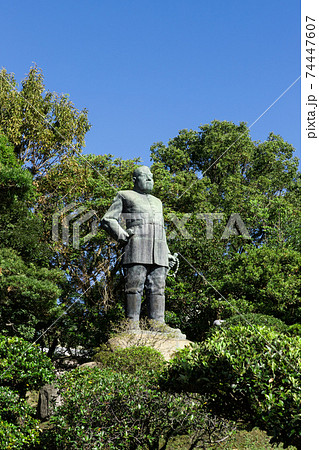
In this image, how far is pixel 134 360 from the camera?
22.2ft

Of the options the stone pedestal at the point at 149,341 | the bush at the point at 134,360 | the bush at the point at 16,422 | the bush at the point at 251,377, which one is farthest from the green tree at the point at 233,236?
the bush at the point at 251,377

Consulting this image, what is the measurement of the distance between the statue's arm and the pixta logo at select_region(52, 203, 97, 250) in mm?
5675

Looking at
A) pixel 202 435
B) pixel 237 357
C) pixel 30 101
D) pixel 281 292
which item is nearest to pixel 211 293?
pixel 281 292

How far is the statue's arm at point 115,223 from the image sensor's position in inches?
328

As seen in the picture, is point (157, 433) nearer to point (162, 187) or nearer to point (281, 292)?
point (281, 292)

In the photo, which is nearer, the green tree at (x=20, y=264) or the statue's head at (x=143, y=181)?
the statue's head at (x=143, y=181)

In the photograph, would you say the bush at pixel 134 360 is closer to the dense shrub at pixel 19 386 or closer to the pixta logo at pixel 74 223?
the dense shrub at pixel 19 386

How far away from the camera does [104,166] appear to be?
1572 centimetres

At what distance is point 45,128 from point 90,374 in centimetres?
1065

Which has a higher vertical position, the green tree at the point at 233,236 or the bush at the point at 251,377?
the green tree at the point at 233,236

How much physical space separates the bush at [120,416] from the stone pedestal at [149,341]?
1967mm

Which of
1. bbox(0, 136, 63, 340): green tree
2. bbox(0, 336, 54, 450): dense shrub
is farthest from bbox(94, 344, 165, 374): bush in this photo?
bbox(0, 136, 63, 340): green tree

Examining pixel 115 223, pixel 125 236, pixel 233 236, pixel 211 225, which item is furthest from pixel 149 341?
pixel 233 236

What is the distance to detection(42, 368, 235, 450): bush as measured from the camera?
16.7 ft
